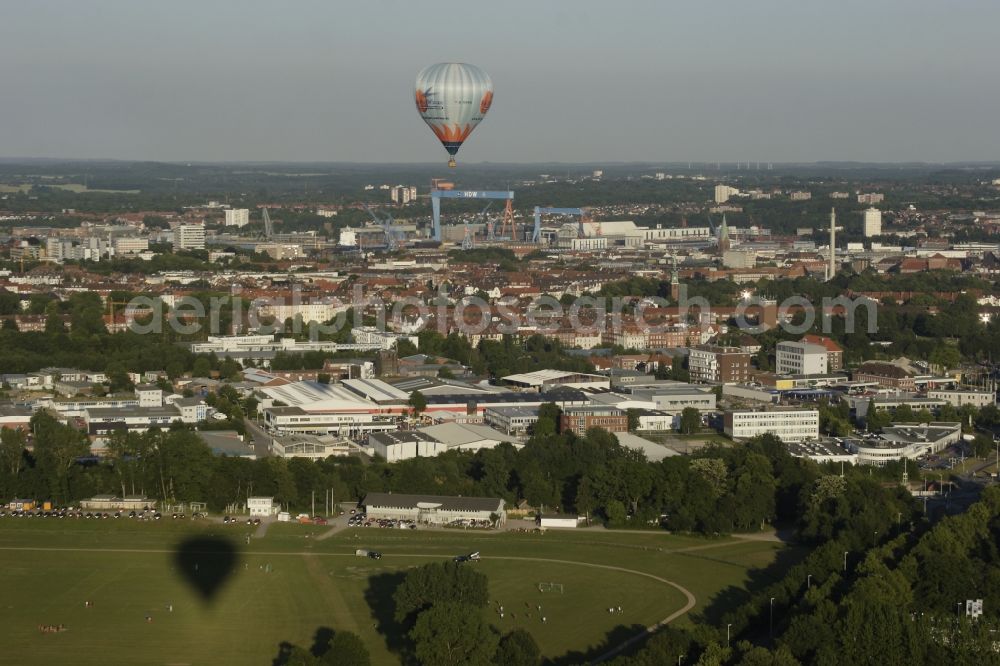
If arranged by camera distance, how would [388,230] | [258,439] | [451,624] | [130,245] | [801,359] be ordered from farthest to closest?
1. [388,230]
2. [130,245]
3. [801,359]
4. [258,439]
5. [451,624]

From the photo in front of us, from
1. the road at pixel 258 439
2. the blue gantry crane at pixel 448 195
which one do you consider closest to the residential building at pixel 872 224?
the blue gantry crane at pixel 448 195

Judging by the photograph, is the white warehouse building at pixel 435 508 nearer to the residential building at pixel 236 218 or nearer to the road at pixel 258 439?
the road at pixel 258 439

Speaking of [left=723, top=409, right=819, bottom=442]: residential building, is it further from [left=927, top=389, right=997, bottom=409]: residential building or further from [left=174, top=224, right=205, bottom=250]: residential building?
[left=174, top=224, right=205, bottom=250]: residential building

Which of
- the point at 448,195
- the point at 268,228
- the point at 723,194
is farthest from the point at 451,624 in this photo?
the point at 723,194

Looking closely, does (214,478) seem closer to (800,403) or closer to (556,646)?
(556,646)

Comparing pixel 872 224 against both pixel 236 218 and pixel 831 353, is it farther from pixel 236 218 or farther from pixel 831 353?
pixel 831 353
